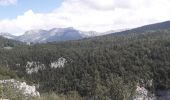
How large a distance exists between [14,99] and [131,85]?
1210 inches

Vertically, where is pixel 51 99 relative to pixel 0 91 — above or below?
below

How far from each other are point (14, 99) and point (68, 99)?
50.6m

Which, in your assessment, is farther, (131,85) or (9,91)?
(131,85)

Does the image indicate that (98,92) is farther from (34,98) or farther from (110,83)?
(34,98)

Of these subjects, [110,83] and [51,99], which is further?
[51,99]

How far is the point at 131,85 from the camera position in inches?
3821

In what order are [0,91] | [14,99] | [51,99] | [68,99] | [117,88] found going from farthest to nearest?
[68,99]
[51,99]
[117,88]
[14,99]
[0,91]

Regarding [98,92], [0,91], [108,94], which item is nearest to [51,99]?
[98,92]

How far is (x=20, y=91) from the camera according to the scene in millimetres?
88250

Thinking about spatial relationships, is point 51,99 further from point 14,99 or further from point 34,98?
point 14,99

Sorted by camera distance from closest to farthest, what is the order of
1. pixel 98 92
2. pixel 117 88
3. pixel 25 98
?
pixel 25 98
pixel 117 88
pixel 98 92

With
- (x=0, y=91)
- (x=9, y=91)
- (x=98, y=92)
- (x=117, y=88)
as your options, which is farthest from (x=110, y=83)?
(x=0, y=91)

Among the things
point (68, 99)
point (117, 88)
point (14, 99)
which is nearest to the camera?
point (14, 99)

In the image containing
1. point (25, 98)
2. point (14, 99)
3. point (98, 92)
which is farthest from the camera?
point (98, 92)
